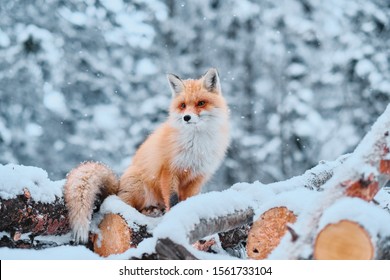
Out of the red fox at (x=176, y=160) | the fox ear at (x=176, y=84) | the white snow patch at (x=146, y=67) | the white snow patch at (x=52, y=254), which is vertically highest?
the white snow patch at (x=146, y=67)

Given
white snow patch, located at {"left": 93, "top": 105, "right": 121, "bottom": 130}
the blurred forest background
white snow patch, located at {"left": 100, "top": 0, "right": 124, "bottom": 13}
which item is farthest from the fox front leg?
white snow patch, located at {"left": 100, "top": 0, "right": 124, "bottom": 13}

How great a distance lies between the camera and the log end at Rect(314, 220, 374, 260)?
130 cm

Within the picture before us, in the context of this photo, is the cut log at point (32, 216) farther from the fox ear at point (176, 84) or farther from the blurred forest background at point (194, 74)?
the blurred forest background at point (194, 74)

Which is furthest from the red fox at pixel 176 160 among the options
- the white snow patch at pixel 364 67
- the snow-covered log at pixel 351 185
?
the white snow patch at pixel 364 67

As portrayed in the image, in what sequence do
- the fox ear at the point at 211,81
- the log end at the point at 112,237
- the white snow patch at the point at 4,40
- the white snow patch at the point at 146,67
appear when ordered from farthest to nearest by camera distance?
1. the white snow patch at the point at 146,67
2. the white snow patch at the point at 4,40
3. the fox ear at the point at 211,81
4. the log end at the point at 112,237

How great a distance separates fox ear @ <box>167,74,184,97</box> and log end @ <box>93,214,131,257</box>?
0.75 m

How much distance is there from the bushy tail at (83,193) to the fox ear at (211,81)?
0.70 meters

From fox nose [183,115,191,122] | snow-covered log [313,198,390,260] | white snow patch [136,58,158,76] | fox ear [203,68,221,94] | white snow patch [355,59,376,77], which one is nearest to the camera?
snow-covered log [313,198,390,260]

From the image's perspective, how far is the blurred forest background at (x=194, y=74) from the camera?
19.4 ft

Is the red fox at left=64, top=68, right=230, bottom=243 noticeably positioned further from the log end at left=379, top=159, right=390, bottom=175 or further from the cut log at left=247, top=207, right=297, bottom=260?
the log end at left=379, top=159, right=390, bottom=175

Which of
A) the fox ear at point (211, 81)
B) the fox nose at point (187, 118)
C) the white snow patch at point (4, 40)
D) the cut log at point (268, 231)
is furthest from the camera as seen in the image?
the white snow patch at point (4, 40)

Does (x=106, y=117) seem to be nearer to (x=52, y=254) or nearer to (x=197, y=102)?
(x=197, y=102)

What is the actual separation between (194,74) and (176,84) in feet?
11.2
